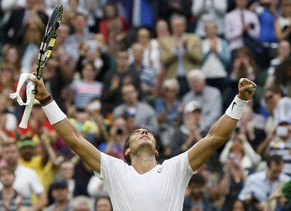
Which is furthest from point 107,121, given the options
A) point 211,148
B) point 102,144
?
point 211,148

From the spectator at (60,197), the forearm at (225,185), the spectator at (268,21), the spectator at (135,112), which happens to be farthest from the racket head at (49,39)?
the spectator at (268,21)

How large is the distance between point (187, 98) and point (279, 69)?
5.23ft

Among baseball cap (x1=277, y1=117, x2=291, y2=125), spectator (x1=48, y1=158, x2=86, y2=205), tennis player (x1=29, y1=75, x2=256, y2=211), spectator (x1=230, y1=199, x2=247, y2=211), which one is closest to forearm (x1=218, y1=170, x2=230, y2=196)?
spectator (x1=230, y1=199, x2=247, y2=211)

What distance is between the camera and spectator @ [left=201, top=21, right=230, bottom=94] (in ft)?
68.7

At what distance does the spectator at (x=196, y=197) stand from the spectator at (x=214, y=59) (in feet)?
13.5

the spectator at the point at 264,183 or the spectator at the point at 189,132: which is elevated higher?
the spectator at the point at 189,132

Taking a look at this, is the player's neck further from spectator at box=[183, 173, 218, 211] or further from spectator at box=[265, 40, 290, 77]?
spectator at box=[265, 40, 290, 77]

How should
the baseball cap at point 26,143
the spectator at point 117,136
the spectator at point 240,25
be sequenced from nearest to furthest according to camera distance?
the baseball cap at point 26,143 < the spectator at point 117,136 < the spectator at point 240,25

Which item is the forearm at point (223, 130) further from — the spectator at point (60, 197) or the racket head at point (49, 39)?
the spectator at point (60, 197)

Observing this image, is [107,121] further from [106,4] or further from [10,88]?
[106,4]

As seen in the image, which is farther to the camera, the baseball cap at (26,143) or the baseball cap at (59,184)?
the baseball cap at (26,143)

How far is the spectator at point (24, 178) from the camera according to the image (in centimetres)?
1744

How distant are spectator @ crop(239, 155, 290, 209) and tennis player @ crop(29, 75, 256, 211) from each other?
5.06 m

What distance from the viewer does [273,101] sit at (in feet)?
62.9
